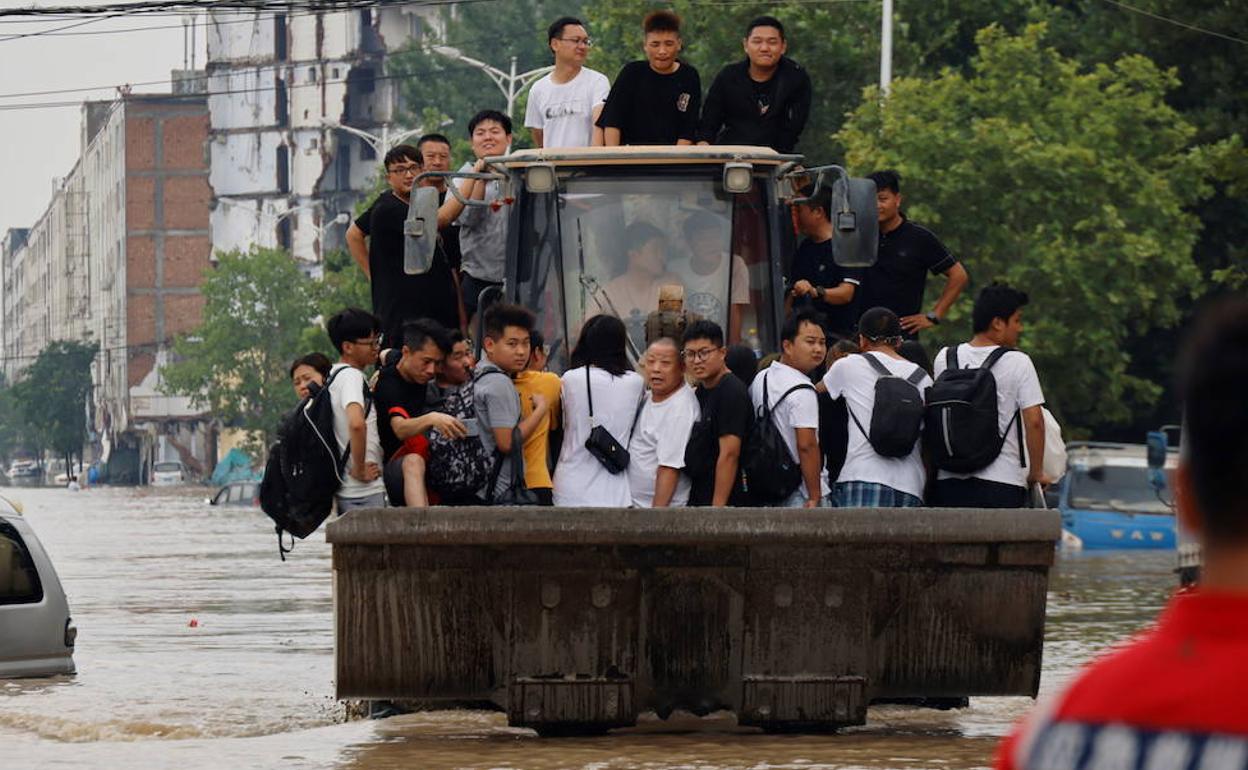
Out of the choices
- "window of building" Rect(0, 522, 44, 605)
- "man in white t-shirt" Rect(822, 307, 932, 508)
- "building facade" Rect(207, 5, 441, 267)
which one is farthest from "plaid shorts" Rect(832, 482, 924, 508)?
"building facade" Rect(207, 5, 441, 267)

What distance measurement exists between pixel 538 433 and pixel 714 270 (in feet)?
7.23

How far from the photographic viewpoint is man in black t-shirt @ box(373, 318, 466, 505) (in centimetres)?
1222

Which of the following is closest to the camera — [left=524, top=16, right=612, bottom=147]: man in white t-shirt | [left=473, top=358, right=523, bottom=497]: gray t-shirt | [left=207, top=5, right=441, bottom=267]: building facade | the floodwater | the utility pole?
the floodwater

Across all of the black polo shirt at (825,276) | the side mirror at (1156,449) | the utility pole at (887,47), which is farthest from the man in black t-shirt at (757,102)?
the utility pole at (887,47)

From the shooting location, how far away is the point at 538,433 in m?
12.2

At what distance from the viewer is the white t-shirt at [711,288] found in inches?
552

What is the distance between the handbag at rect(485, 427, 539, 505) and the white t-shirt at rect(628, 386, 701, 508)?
1.40 ft

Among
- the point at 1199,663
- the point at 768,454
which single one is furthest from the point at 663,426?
the point at 1199,663

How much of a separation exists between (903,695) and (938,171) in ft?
108

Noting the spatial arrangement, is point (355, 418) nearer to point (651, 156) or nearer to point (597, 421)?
point (597, 421)

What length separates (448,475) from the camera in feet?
39.9

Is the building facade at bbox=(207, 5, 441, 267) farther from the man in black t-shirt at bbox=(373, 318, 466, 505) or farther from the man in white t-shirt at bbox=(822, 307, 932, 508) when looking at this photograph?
the man in white t-shirt at bbox=(822, 307, 932, 508)

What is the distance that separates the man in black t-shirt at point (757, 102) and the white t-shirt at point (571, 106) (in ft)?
2.02

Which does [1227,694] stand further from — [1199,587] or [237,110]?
[237,110]
